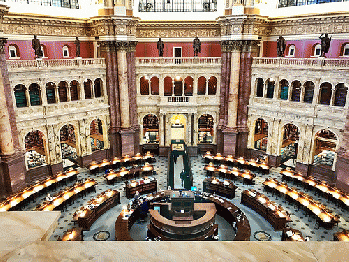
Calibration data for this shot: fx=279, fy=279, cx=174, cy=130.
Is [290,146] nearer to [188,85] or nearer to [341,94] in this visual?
[341,94]

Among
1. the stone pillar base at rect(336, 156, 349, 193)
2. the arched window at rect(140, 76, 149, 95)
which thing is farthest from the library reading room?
the arched window at rect(140, 76, 149, 95)

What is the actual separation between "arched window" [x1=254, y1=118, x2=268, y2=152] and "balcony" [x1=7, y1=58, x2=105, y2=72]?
16596mm

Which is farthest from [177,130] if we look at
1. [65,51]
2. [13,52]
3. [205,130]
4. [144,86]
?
[13,52]

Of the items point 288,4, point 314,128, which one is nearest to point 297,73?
point 314,128

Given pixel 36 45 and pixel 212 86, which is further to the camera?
pixel 212 86

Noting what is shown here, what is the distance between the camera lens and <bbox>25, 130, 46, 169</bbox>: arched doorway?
24944 mm

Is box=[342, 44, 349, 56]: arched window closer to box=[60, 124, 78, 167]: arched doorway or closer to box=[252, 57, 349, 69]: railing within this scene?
box=[252, 57, 349, 69]: railing

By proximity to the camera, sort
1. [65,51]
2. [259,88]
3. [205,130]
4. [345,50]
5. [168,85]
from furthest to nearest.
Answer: [205,130] → [168,85] → [259,88] → [65,51] → [345,50]

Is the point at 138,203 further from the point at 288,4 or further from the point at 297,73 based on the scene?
the point at 288,4

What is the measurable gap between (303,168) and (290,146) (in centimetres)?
675

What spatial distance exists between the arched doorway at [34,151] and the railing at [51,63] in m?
7.05

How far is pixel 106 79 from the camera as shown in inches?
997

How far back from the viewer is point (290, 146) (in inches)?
1164

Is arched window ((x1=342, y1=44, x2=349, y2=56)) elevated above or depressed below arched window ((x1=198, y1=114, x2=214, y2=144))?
above
